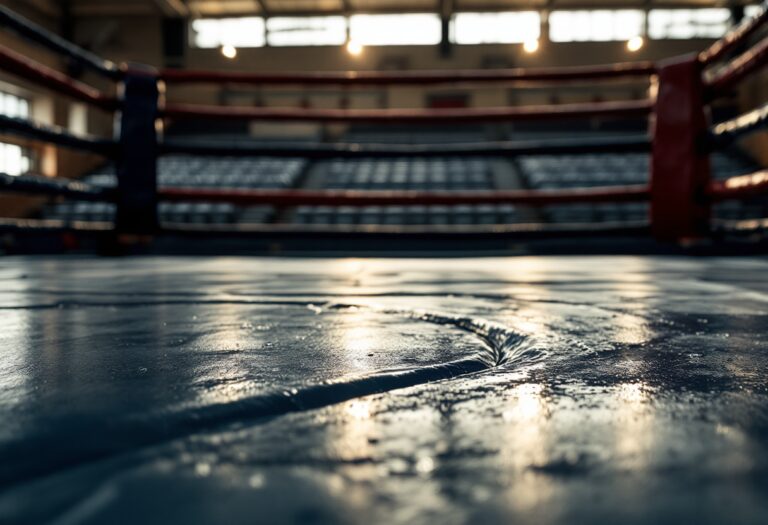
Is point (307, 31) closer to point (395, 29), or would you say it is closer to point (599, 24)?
point (395, 29)

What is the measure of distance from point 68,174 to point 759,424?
10.5 meters

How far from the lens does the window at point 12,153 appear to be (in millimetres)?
9093

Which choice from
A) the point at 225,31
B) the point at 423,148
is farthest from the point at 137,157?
the point at 225,31

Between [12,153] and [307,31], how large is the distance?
645 cm

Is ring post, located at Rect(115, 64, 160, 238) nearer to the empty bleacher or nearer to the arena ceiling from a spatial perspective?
the empty bleacher

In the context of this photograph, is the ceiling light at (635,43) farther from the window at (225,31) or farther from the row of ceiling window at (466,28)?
the window at (225,31)

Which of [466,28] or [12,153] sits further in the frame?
[466,28]

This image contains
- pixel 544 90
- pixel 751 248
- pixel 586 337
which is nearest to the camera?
pixel 586 337

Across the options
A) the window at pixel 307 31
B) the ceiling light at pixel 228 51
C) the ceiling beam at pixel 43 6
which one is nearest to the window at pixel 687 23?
the window at pixel 307 31

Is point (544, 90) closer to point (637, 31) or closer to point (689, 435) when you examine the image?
point (637, 31)

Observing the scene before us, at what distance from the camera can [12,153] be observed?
9.28 metres

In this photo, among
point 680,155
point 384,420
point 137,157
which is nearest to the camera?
point 384,420

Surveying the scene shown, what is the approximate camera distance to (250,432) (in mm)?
258

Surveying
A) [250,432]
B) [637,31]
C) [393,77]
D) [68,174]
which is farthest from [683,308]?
[637,31]
